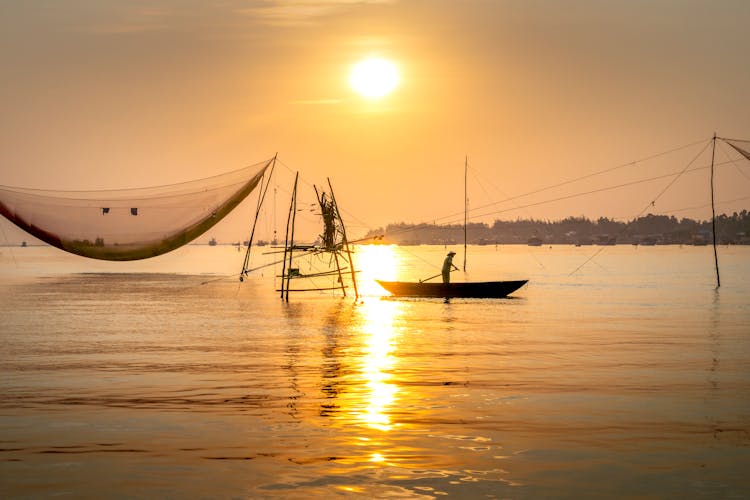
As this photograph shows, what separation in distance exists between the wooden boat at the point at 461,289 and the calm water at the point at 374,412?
1372cm

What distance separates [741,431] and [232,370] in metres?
10.2

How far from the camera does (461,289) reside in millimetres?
44438

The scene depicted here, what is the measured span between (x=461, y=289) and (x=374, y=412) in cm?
3061

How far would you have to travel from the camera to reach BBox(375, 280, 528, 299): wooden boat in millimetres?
44375

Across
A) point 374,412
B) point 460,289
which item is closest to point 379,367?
point 374,412

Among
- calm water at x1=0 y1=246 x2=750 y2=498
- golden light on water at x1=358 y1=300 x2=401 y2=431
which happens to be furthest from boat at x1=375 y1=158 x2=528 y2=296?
calm water at x1=0 y1=246 x2=750 y2=498

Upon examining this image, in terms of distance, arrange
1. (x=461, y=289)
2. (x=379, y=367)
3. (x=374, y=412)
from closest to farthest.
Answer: (x=374, y=412) < (x=379, y=367) < (x=461, y=289)

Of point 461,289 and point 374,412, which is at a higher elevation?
point 461,289

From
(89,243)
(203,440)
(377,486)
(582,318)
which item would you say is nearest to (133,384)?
(203,440)

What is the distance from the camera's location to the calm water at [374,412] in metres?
10.2

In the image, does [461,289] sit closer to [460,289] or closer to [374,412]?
[460,289]

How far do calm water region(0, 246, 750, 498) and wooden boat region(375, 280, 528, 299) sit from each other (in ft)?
45.0

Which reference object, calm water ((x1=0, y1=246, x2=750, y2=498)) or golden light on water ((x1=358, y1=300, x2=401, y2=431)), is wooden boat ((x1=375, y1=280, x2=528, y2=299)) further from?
calm water ((x1=0, y1=246, x2=750, y2=498))

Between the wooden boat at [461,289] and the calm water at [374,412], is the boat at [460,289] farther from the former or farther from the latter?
the calm water at [374,412]
